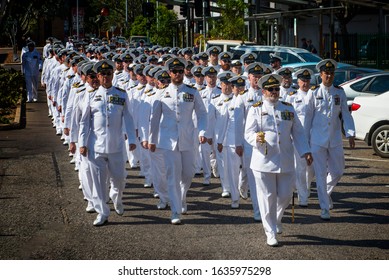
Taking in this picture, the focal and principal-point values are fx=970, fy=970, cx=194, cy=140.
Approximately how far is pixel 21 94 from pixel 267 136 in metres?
21.2

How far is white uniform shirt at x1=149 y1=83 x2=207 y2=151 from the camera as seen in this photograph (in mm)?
13297

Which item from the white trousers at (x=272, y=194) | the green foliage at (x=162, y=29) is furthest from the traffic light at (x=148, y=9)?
the white trousers at (x=272, y=194)

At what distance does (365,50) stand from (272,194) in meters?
32.7

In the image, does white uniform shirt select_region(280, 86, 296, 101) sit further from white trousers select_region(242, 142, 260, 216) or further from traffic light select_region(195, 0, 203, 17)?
traffic light select_region(195, 0, 203, 17)

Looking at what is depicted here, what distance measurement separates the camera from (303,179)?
14.7 metres

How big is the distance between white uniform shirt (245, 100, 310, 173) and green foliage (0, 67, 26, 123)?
58.5 feet

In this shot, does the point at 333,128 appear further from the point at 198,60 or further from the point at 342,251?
the point at 198,60

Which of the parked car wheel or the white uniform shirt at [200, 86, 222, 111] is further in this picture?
the parked car wheel

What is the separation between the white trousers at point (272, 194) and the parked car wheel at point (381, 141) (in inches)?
325

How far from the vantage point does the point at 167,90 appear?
44.5ft

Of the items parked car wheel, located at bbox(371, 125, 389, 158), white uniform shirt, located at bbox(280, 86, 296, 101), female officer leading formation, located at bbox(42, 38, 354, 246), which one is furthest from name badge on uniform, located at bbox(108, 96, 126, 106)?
parked car wheel, located at bbox(371, 125, 389, 158)

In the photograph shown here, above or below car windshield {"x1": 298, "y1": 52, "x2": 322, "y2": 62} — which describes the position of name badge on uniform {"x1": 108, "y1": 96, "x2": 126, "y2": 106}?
below

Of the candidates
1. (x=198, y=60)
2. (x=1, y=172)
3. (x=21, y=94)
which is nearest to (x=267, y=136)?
(x=1, y=172)

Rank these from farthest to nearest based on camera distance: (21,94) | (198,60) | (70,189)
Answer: (21,94) < (198,60) < (70,189)
